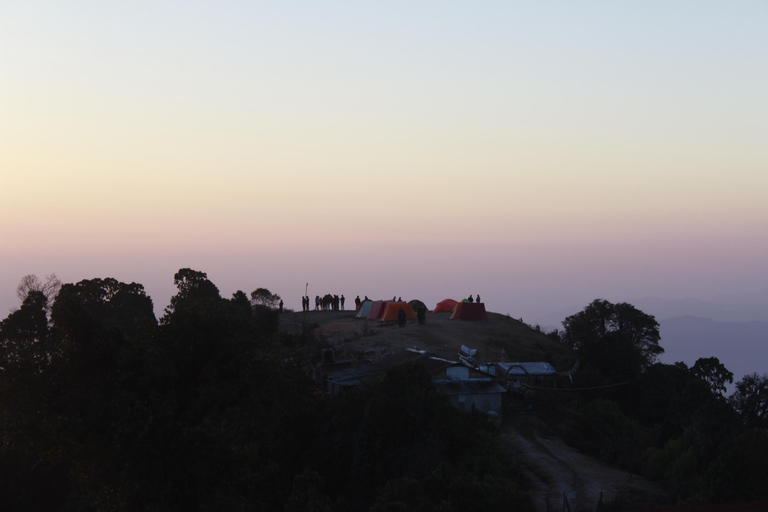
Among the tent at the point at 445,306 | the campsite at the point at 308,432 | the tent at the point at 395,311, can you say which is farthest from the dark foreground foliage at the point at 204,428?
the tent at the point at 445,306

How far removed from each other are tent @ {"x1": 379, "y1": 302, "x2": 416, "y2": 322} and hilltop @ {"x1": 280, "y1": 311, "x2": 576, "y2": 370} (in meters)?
0.71

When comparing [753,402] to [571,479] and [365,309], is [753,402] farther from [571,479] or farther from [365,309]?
[365,309]

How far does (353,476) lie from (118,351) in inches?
290

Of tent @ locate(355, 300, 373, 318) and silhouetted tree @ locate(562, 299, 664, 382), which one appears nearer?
silhouetted tree @ locate(562, 299, 664, 382)

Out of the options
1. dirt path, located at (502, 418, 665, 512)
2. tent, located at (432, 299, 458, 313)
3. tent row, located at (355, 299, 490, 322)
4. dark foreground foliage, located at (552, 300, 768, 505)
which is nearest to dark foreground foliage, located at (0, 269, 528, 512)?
dirt path, located at (502, 418, 665, 512)

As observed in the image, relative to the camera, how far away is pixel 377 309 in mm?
47844

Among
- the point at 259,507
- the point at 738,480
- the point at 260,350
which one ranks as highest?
the point at 260,350

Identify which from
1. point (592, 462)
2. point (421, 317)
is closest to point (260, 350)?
point (592, 462)

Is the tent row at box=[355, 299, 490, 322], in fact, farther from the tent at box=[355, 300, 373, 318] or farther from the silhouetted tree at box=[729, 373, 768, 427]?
the silhouetted tree at box=[729, 373, 768, 427]

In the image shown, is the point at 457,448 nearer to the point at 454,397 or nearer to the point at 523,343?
the point at 454,397

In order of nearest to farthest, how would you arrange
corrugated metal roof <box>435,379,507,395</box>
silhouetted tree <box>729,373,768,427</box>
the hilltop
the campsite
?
the campsite
corrugated metal roof <box>435,379,507,395</box>
silhouetted tree <box>729,373,768,427</box>
the hilltop

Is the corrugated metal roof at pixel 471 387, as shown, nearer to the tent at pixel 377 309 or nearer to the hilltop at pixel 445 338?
the hilltop at pixel 445 338

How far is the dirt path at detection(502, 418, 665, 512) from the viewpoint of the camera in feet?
57.4

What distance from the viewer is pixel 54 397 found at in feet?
51.5
